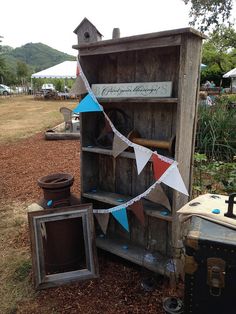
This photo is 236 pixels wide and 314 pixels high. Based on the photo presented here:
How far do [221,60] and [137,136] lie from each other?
1278 inches

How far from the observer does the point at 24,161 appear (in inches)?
247

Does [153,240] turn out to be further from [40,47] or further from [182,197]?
[40,47]

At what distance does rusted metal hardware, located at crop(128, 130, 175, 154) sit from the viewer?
2256 mm

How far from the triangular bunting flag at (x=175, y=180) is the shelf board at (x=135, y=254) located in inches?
26.9

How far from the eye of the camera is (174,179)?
2.12 m

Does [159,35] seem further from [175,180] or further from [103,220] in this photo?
[103,220]

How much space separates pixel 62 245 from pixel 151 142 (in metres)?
1.18

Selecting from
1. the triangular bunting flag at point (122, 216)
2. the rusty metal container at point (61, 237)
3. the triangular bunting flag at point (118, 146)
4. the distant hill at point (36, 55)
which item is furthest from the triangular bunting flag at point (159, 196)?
the distant hill at point (36, 55)

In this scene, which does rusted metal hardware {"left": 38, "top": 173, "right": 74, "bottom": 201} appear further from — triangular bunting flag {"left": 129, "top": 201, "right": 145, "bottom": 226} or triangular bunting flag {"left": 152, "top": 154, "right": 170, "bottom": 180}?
triangular bunting flag {"left": 152, "top": 154, "right": 170, "bottom": 180}

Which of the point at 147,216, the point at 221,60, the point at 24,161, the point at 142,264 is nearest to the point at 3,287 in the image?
the point at 142,264

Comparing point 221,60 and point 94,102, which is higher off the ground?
point 221,60

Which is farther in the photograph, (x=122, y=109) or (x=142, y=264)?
(x=122, y=109)

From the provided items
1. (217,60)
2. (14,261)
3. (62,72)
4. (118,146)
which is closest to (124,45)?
(118,146)

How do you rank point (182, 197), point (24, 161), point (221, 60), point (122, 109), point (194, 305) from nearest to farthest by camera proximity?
1. point (194, 305)
2. point (182, 197)
3. point (122, 109)
4. point (24, 161)
5. point (221, 60)
